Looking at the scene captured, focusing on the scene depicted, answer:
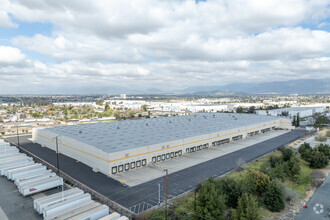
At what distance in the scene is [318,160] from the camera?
34.2 m

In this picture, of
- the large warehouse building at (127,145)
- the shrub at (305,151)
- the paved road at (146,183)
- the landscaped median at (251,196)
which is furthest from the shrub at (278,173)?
the large warehouse building at (127,145)

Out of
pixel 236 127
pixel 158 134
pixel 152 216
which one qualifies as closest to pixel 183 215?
pixel 152 216

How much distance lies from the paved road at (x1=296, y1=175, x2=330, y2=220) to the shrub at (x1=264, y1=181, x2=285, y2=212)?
1.87 meters

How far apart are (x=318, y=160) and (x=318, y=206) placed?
1330 cm

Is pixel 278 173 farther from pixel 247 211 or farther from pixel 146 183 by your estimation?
pixel 146 183

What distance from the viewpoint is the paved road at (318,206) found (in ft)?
70.8

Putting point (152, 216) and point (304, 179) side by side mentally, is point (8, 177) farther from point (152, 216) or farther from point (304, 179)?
point (304, 179)

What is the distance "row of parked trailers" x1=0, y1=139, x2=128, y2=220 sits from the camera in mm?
18938

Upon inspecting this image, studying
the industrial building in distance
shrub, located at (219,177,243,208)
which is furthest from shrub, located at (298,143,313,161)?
the industrial building in distance

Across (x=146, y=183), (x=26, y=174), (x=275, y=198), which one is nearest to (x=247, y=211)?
(x=275, y=198)

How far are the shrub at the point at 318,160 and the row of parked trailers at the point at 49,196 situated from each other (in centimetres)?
3147

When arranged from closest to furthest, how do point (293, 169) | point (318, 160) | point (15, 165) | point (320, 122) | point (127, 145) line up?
1. point (293, 169)
2. point (15, 165)
3. point (127, 145)
4. point (318, 160)
5. point (320, 122)

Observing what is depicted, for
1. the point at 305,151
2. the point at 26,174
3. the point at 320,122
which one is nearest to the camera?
the point at 26,174

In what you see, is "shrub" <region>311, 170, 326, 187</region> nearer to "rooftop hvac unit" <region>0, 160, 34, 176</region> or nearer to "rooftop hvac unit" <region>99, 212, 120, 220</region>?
"rooftop hvac unit" <region>99, 212, 120, 220</region>
